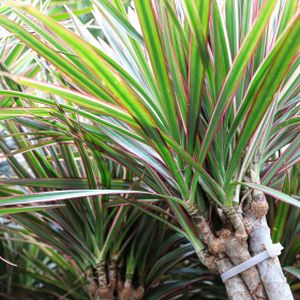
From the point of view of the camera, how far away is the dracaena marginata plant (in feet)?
1.82

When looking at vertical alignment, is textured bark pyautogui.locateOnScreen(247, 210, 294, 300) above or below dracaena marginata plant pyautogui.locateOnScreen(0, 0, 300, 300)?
below

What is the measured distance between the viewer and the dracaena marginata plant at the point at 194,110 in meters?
0.55

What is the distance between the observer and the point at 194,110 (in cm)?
62

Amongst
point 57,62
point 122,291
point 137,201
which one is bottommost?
point 122,291

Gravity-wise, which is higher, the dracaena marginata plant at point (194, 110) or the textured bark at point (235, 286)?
the dracaena marginata plant at point (194, 110)

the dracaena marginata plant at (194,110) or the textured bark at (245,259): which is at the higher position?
the dracaena marginata plant at (194,110)

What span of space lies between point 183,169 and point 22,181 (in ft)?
0.92

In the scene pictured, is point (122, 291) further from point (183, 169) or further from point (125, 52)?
point (125, 52)

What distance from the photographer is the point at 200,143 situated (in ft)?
2.14

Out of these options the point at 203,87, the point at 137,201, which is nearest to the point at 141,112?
the point at 203,87

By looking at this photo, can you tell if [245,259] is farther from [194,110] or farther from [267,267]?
[194,110]

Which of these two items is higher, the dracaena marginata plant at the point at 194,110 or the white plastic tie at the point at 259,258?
the dracaena marginata plant at the point at 194,110

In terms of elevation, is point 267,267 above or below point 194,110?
below

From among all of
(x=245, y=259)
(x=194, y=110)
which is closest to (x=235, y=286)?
(x=245, y=259)
